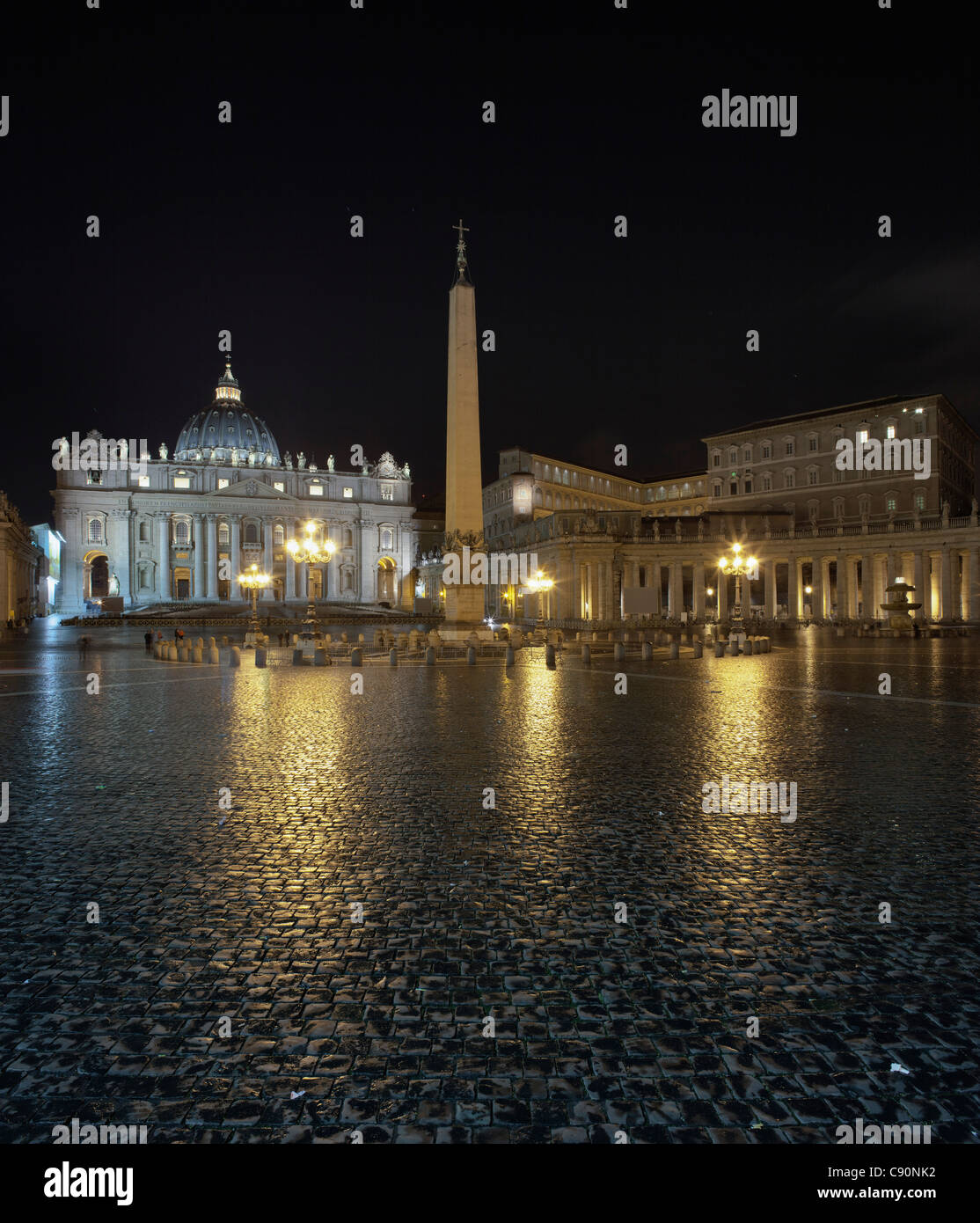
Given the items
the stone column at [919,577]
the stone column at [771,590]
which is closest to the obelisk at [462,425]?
the stone column at [919,577]

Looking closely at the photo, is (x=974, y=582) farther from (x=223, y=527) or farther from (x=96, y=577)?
(x=96, y=577)

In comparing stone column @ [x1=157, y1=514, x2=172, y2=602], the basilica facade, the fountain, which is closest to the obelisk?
the fountain

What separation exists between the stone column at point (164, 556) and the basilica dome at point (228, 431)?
882 inches

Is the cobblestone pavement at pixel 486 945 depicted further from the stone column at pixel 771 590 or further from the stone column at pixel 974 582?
the stone column at pixel 771 590

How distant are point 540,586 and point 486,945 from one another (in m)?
50.6

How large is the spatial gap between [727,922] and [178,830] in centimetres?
493

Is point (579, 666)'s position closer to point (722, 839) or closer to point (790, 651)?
point (790, 651)

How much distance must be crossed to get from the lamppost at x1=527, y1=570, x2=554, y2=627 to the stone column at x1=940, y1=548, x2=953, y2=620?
2984cm

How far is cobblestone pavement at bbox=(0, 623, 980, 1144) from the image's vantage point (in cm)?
314

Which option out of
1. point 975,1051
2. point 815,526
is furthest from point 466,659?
point 815,526

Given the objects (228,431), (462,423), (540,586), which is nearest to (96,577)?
(228,431)

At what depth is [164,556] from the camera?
357ft

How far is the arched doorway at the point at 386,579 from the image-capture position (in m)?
124

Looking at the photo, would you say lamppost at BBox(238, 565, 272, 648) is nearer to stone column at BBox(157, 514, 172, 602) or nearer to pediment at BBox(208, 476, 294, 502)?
stone column at BBox(157, 514, 172, 602)
